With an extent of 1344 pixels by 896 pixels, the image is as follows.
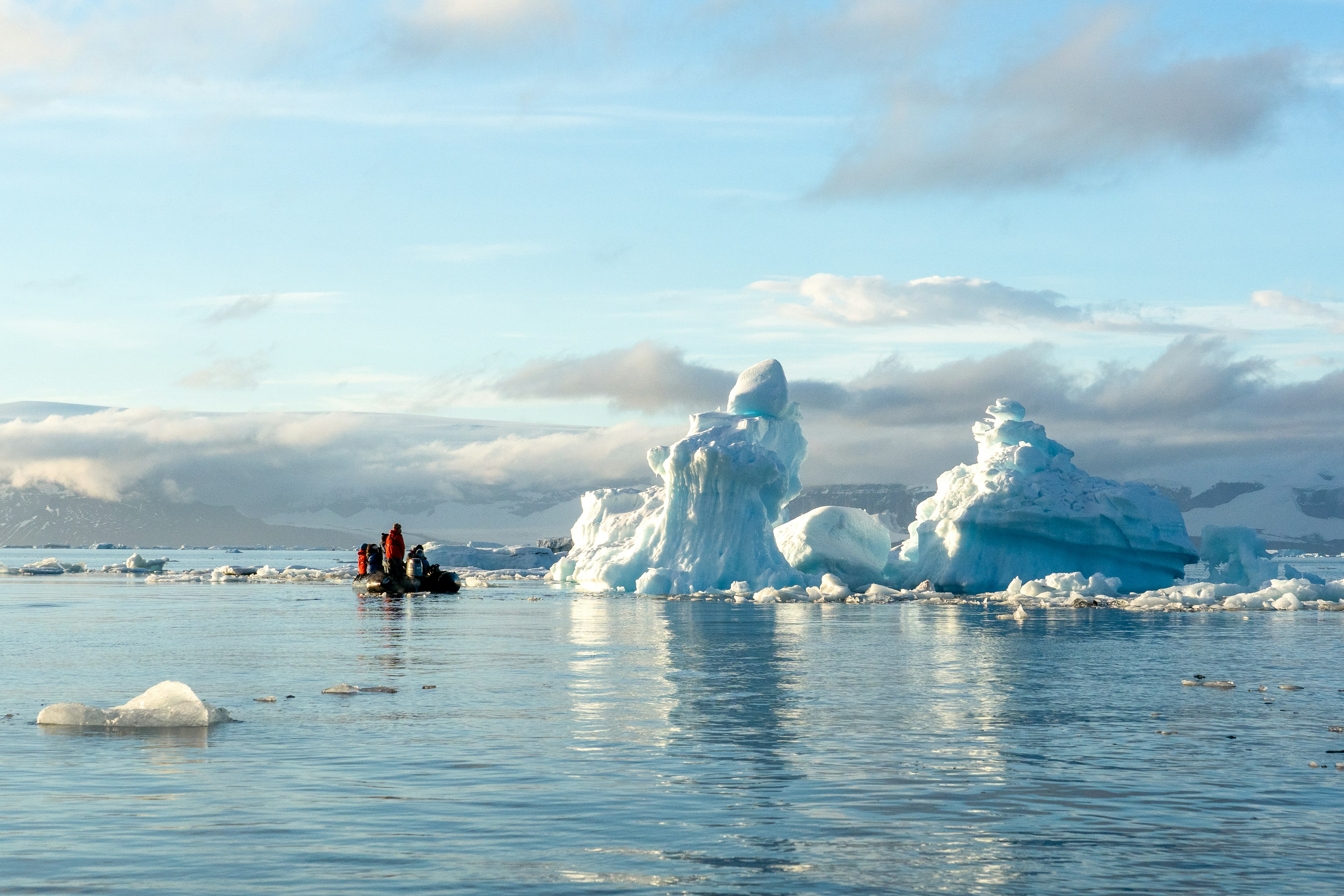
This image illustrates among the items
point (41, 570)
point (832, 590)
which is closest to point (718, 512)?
point (832, 590)

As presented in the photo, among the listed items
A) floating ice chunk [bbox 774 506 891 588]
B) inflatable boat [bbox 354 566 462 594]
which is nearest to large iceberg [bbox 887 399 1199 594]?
floating ice chunk [bbox 774 506 891 588]

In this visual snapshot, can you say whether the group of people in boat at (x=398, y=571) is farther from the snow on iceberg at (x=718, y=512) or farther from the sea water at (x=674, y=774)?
the sea water at (x=674, y=774)

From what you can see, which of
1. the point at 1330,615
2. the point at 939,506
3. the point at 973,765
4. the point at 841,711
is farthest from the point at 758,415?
the point at 973,765

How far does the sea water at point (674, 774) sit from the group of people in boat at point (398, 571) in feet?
90.9

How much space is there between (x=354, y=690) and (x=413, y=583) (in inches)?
1474

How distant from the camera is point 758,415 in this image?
56.4m

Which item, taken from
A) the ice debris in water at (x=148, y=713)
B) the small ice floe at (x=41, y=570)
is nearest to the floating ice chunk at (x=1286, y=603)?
the ice debris in water at (x=148, y=713)

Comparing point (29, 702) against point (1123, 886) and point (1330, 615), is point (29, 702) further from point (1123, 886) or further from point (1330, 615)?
point (1330, 615)

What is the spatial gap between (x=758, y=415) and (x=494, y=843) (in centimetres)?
4783

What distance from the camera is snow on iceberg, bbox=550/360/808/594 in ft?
165

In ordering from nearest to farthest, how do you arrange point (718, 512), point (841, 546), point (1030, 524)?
point (1030, 524) → point (718, 512) → point (841, 546)

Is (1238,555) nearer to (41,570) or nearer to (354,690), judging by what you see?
(354,690)

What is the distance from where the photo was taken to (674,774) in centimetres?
1177

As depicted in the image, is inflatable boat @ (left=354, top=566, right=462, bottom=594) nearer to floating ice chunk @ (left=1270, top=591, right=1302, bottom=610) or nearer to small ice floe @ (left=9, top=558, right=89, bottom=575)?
floating ice chunk @ (left=1270, top=591, right=1302, bottom=610)
